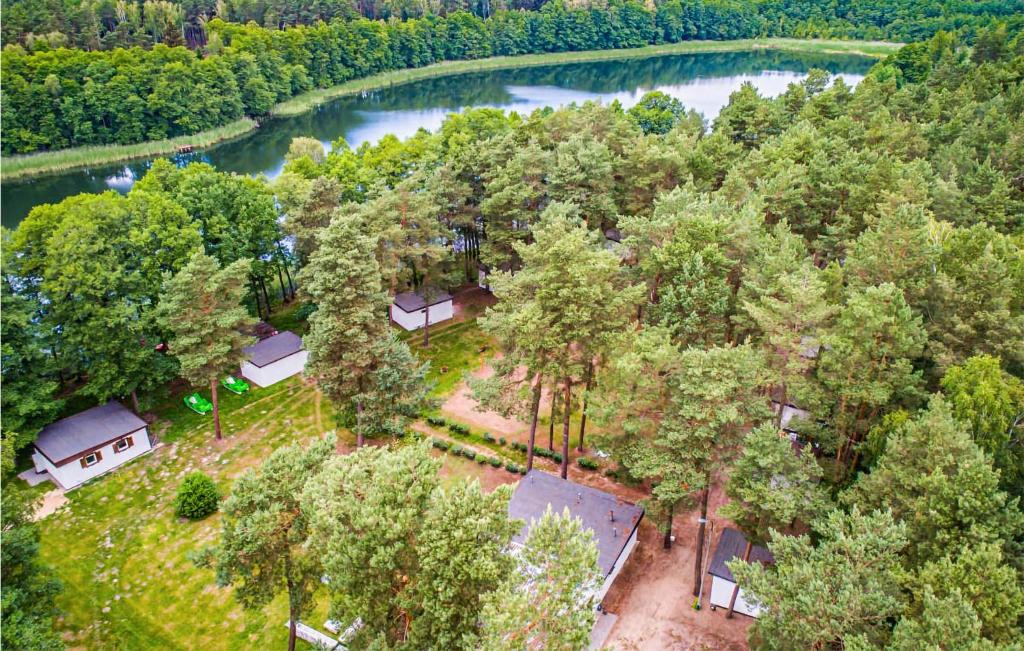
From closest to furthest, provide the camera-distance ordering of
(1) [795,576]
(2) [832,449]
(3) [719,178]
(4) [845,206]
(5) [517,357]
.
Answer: (1) [795,576] < (2) [832,449] < (5) [517,357] < (4) [845,206] < (3) [719,178]

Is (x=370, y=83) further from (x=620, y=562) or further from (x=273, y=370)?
(x=620, y=562)

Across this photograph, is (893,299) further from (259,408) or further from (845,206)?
(259,408)

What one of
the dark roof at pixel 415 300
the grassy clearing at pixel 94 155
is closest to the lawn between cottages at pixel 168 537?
the dark roof at pixel 415 300

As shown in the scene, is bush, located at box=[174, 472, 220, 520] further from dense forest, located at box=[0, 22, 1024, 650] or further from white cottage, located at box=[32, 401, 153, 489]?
dense forest, located at box=[0, 22, 1024, 650]

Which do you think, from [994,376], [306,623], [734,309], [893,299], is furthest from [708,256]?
[306,623]

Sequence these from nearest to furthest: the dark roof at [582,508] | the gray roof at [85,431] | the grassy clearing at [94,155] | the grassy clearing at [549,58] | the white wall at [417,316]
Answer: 1. the dark roof at [582,508]
2. the gray roof at [85,431]
3. the white wall at [417,316]
4. the grassy clearing at [94,155]
5. the grassy clearing at [549,58]

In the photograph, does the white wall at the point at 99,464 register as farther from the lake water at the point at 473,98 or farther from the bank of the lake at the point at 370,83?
the bank of the lake at the point at 370,83

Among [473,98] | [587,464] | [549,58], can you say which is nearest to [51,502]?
[587,464]
